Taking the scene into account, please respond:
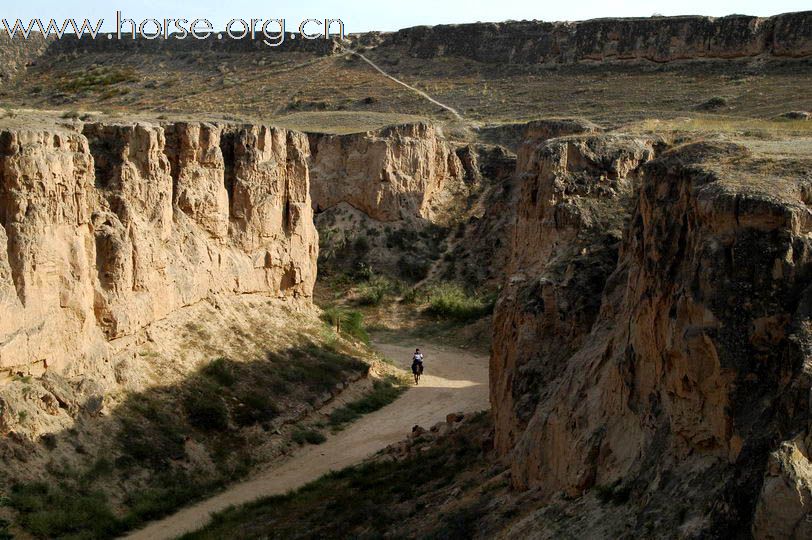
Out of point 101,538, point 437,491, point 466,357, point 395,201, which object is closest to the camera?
point 437,491

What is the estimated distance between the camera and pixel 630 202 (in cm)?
2012

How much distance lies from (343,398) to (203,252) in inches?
216

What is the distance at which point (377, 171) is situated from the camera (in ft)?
147

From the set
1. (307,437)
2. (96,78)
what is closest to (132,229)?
(307,437)

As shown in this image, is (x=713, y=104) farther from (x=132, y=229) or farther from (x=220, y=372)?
(x=132, y=229)

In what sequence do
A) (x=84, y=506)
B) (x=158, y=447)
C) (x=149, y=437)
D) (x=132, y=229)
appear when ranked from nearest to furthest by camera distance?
(x=84, y=506)
(x=158, y=447)
(x=149, y=437)
(x=132, y=229)

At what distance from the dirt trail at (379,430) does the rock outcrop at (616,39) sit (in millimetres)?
34766

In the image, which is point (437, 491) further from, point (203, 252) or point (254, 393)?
point (203, 252)

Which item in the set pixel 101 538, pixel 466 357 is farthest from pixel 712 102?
pixel 101 538

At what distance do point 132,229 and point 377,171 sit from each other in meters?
22.4

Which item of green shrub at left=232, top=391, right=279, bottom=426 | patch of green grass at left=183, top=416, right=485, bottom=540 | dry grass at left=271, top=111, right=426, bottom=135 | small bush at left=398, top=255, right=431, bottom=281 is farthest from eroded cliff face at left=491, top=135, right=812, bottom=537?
dry grass at left=271, top=111, right=426, bottom=135

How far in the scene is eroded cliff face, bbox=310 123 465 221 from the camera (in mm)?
45000

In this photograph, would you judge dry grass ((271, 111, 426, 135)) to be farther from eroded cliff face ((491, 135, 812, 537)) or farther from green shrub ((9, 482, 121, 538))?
eroded cliff face ((491, 135, 812, 537))

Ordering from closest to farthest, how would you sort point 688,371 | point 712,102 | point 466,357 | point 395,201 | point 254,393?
point 688,371, point 254,393, point 466,357, point 395,201, point 712,102
